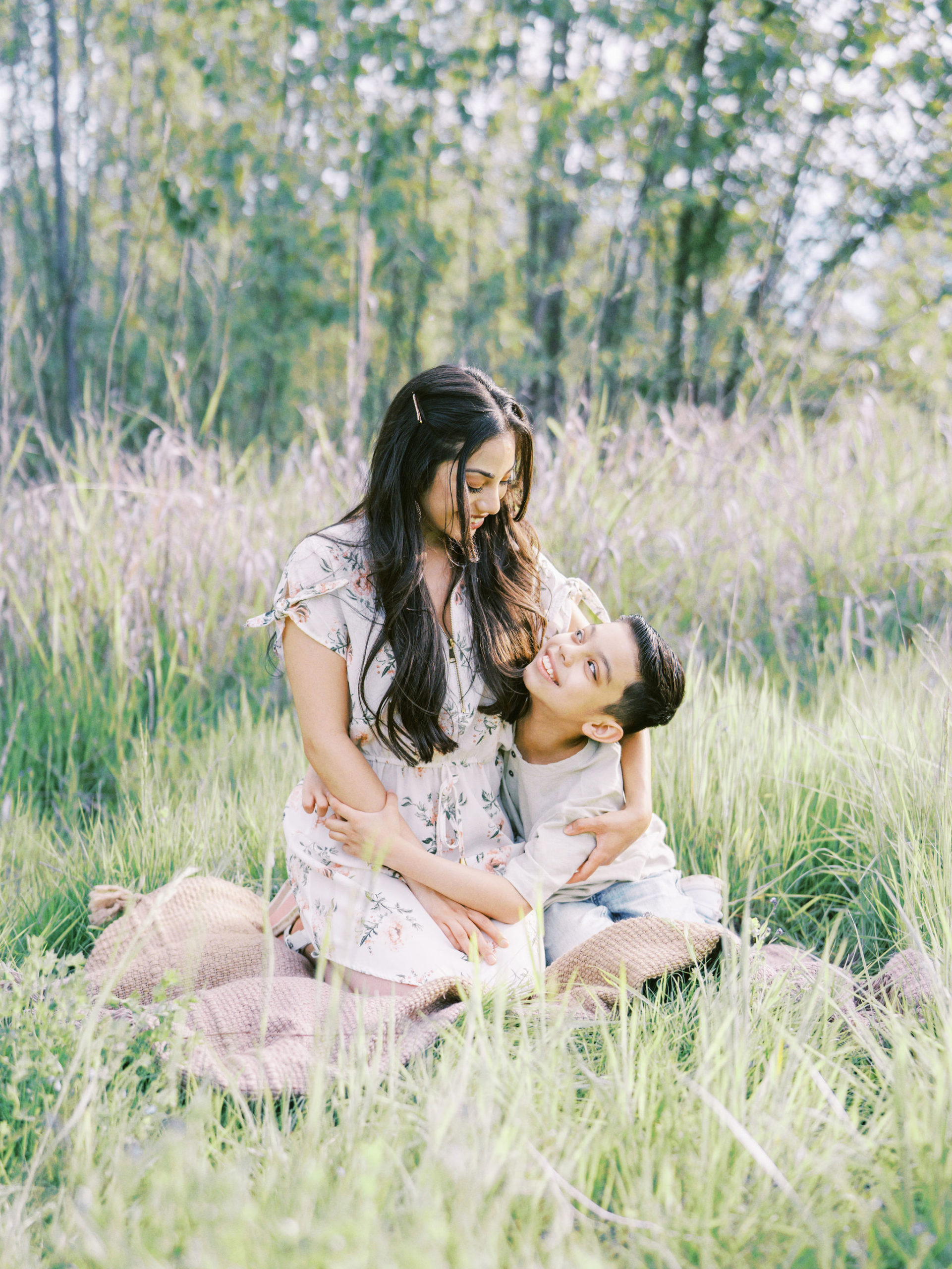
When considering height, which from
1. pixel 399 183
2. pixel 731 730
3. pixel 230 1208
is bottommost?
pixel 731 730

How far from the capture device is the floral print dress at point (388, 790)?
1976mm

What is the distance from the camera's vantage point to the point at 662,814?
8.52 ft

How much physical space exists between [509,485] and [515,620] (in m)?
0.31

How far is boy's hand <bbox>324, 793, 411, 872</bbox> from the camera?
1986mm

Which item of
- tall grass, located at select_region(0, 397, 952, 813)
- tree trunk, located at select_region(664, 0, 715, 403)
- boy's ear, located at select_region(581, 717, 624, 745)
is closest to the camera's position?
boy's ear, located at select_region(581, 717, 624, 745)

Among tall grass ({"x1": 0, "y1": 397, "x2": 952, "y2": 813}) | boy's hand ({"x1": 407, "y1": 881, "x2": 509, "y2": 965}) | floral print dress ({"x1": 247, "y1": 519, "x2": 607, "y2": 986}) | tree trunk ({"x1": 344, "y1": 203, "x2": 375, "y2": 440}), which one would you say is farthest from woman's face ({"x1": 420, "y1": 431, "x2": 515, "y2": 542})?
tree trunk ({"x1": 344, "y1": 203, "x2": 375, "y2": 440})

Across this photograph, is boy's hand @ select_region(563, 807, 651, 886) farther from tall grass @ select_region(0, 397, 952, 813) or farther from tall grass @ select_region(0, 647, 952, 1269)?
tall grass @ select_region(0, 397, 952, 813)

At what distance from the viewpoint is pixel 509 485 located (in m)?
2.16

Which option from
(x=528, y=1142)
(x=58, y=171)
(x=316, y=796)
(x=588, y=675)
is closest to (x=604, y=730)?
(x=588, y=675)

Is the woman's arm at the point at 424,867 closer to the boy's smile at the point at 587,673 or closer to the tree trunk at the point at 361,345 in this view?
the boy's smile at the point at 587,673

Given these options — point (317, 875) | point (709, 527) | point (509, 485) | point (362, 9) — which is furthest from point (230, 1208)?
point (362, 9)

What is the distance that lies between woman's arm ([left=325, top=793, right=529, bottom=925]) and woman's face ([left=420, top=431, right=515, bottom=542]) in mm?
642

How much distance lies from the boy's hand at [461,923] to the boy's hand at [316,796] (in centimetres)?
26

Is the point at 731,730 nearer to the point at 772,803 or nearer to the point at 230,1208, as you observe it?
the point at 772,803
